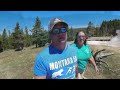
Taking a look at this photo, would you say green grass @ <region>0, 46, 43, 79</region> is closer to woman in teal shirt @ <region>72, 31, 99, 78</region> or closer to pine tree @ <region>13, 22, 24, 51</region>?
pine tree @ <region>13, 22, 24, 51</region>

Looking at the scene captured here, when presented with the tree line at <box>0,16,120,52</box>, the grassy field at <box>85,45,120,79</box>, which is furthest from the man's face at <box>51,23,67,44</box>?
the grassy field at <box>85,45,120,79</box>

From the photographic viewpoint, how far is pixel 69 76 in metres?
5.42

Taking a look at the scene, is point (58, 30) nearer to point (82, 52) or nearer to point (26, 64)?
point (82, 52)

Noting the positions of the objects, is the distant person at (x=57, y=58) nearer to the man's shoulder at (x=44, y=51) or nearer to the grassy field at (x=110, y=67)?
the man's shoulder at (x=44, y=51)

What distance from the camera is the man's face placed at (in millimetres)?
5336

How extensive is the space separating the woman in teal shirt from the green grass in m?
0.66

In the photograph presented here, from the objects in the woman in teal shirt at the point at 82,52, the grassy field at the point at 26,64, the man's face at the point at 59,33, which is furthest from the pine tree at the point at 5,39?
the woman in teal shirt at the point at 82,52

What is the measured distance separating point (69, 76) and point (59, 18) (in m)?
0.98

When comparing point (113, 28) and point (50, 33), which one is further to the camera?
point (113, 28)

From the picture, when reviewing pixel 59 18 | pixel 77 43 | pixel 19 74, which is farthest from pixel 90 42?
pixel 19 74

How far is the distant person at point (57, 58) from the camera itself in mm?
5342

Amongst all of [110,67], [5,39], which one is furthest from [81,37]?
[5,39]
